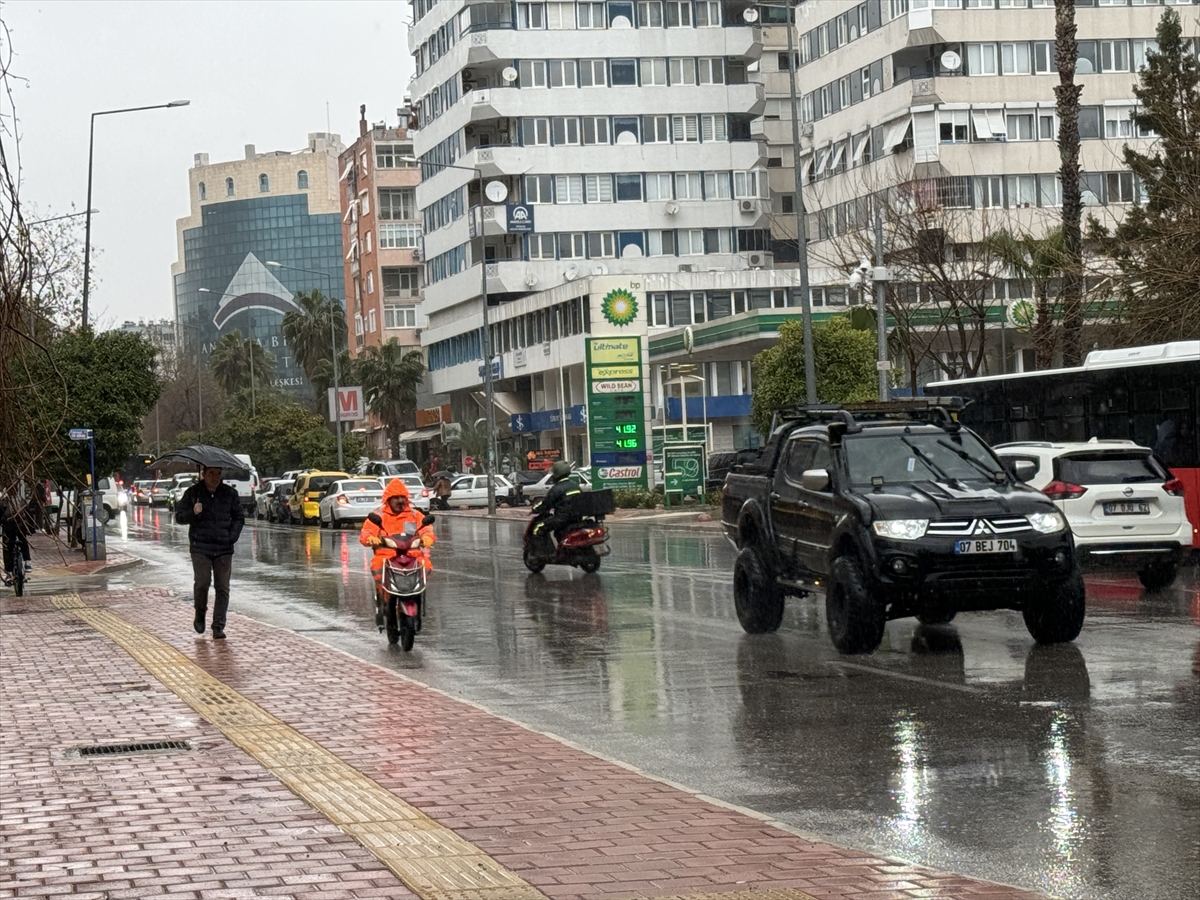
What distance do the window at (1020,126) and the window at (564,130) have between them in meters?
22.3

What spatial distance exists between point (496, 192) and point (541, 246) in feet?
10.8

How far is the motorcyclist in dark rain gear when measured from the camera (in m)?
25.8

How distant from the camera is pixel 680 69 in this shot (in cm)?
8688

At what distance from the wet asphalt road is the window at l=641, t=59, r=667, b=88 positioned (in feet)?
217

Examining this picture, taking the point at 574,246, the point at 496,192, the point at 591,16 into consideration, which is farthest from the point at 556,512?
the point at 591,16

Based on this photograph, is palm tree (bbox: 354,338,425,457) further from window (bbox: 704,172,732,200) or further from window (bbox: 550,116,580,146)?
window (bbox: 704,172,732,200)

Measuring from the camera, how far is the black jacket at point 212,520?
58.3ft

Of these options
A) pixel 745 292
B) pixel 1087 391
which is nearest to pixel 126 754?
pixel 1087 391

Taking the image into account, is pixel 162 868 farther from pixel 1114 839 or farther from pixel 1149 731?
pixel 1149 731

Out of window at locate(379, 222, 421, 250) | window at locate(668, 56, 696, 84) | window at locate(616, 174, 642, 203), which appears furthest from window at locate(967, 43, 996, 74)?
window at locate(379, 222, 421, 250)

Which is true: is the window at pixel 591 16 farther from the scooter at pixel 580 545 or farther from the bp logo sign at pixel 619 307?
the scooter at pixel 580 545

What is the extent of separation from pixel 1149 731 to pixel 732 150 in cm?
7865

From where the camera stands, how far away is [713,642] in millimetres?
16031

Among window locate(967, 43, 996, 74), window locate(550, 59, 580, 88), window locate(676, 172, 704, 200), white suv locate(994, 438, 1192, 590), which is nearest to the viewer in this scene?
white suv locate(994, 438, 1192, 590)
